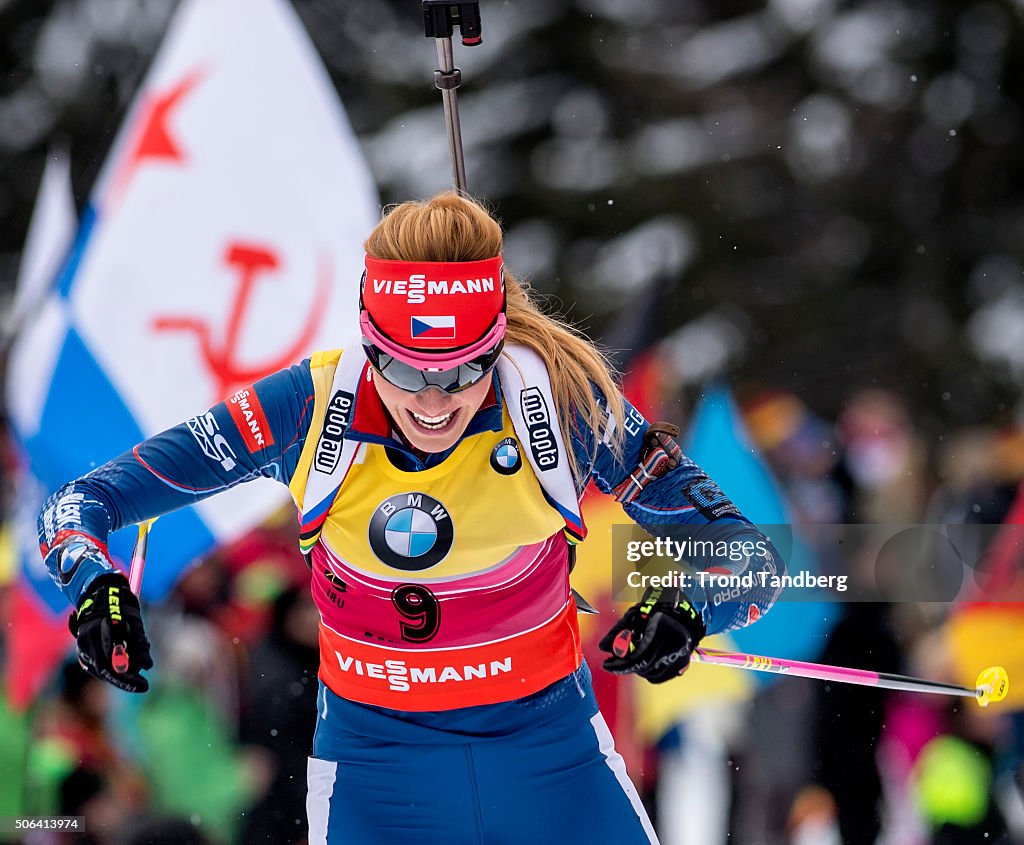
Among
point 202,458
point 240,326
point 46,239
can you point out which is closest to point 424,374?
point 202,458

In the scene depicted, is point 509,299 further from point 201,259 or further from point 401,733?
point 201,259

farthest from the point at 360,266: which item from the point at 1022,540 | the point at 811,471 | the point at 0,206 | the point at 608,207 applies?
the point at 1022,540

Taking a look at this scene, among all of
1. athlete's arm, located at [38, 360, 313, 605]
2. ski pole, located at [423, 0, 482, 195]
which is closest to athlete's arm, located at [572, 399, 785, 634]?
athlete's arm, located at [38, 360, 313, 605]

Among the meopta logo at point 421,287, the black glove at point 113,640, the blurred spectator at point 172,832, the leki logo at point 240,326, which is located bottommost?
the blurred spectator at point 172,832

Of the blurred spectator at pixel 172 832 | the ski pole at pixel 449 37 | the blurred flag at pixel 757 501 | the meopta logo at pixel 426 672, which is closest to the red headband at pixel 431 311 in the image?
the meopta logo at pixel 426 672

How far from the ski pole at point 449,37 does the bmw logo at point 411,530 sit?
95cm

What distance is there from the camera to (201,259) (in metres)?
4.51

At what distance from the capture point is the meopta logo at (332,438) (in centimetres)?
224

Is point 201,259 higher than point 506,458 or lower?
higher

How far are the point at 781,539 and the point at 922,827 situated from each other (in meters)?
1.12

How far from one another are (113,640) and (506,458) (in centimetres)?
72

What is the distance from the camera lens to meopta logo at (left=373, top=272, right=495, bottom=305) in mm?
2195

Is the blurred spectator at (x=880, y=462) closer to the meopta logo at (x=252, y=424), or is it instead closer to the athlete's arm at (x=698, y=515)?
the athlete's arm at (x=698, y=515)

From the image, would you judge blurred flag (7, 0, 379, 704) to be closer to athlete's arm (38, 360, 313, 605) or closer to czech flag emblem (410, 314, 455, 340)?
athlete's arm (38, 360, 313, 605)
